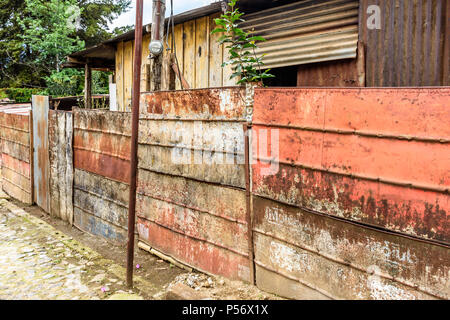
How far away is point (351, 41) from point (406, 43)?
61cm

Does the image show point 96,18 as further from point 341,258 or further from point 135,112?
point 341,258

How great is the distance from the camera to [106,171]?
5.77 metres

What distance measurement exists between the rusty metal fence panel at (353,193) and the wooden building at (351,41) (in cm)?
129

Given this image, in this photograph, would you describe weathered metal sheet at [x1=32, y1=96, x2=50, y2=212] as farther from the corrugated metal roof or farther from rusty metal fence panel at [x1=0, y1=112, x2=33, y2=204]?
the corrugated metal roof

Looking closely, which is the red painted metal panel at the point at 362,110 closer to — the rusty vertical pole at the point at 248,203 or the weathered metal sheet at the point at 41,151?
the rusty vertical pole at the point at 248,203

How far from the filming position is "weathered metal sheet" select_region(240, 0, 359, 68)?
4.02m

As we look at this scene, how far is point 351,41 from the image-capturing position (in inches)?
156

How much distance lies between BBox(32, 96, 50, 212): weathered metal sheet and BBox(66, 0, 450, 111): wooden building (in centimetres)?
354

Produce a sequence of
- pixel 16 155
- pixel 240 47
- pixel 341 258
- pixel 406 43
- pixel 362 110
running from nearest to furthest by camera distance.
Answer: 1. pixel 362 110
2. pixel 341 258
3. pixel 406 43
4. pixel 240 47
5. pixel 16 155

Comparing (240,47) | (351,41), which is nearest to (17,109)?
(240,47)

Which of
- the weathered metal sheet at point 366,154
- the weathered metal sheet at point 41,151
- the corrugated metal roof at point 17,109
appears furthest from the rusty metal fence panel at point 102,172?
the corrugated metal roof at point 17,109

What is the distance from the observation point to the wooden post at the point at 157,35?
16.2 feet

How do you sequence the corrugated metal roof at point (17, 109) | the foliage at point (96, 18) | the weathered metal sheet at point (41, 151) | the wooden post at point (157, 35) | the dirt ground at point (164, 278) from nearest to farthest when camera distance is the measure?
1. the dirt ground at point (164, 278)
2. the wooden post at point (157, 35)
3. the weathered metal sheet at point (41, 151)
4. the corrugated metal roof at point (17, 109)
5. the foliage at point (96, 18)
